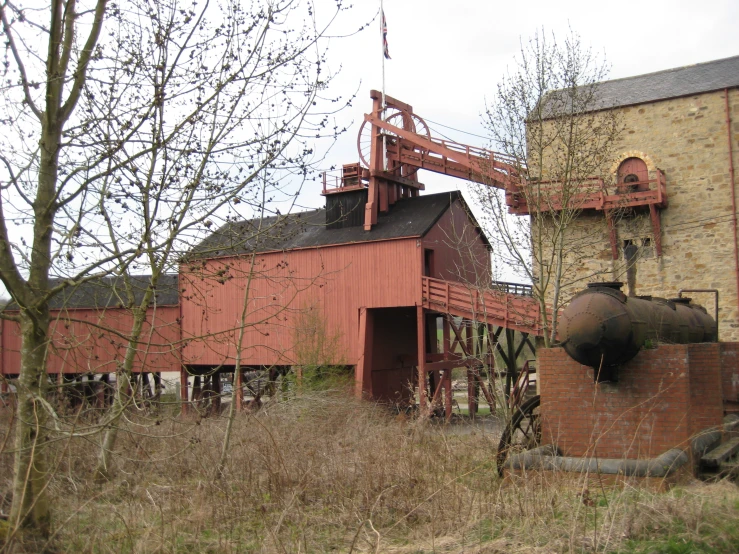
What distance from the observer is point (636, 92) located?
1944cm

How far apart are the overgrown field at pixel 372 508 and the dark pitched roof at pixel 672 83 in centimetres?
1298

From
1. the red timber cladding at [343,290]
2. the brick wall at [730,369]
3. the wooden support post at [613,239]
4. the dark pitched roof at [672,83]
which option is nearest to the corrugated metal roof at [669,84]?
the dark pitched roof at [672,83]

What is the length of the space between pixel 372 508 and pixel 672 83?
17.5 metres

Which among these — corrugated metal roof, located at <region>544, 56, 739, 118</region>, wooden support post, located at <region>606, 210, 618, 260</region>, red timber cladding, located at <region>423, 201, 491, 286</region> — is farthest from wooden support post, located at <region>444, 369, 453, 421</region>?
corrugated metal roof, located at <region>544, 56, 739, 118</region>

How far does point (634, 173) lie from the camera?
18609 mm

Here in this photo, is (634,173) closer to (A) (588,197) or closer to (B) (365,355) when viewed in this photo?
(A) (588,197)

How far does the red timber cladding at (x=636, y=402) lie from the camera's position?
775cm

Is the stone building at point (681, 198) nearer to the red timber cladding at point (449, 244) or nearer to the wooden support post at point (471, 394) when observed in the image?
the wooden support post at point (471, 394)

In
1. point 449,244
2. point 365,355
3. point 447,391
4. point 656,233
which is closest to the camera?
point 656,233

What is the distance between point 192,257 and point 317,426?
7.27 m

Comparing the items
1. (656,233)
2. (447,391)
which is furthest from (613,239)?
(447,391)

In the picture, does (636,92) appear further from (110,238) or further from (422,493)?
(110,238)

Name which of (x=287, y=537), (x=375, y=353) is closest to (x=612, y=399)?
(x=287, y=537)

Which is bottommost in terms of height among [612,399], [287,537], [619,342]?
[287,537]
